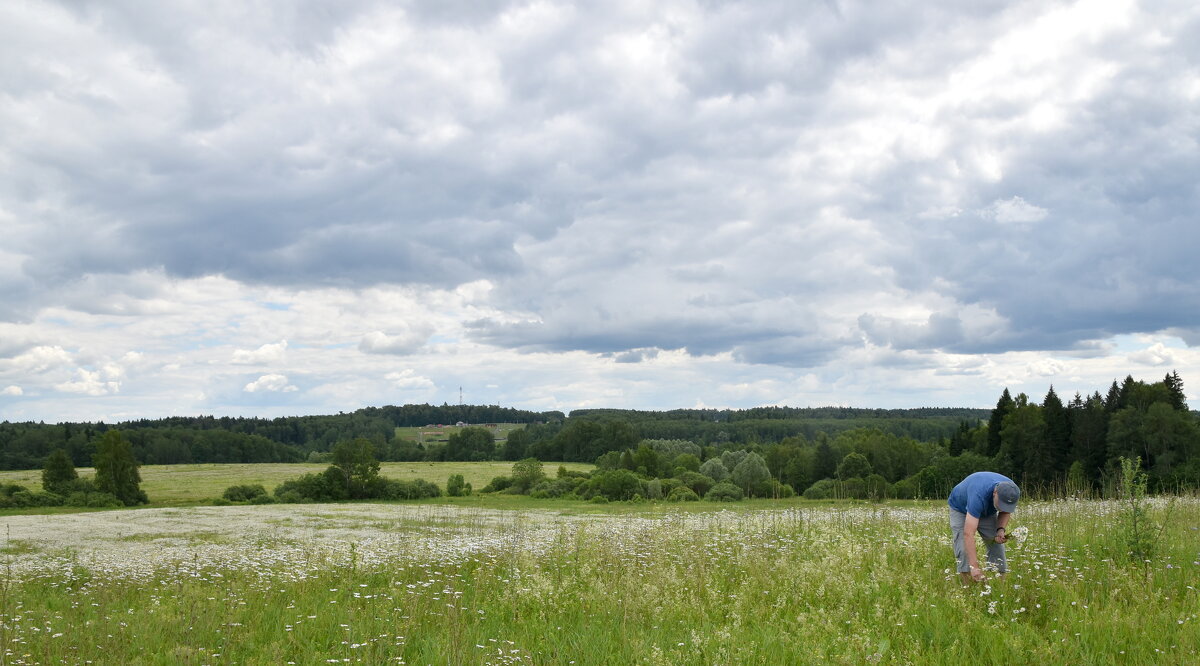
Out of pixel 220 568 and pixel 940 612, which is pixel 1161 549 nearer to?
pixel 940 612

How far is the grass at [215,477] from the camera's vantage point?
7662cm

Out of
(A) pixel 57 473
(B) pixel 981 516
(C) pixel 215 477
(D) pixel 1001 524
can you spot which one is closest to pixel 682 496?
(B) pixel 981 516

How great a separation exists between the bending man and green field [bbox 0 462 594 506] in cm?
7620

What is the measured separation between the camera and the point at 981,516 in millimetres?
8531

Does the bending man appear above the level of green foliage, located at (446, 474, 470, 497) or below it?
above

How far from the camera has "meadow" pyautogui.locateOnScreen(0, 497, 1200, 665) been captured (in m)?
6.77

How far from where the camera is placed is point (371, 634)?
7.92 metres

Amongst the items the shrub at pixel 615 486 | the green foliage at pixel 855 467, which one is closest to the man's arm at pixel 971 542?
the shrub at pixel 615 486

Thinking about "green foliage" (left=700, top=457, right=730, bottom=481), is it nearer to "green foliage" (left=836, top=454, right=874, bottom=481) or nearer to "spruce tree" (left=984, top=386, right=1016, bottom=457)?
"green foliage" (left=836, top=454, right=874, bottom=481)

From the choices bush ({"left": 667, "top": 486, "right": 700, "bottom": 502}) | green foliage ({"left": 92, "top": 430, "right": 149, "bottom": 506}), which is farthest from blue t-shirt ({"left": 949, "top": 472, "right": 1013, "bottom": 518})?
green foliage ({"left": 92, "top": 430, "right": 149, "bottom": 506})

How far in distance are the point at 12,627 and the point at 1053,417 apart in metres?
73.6

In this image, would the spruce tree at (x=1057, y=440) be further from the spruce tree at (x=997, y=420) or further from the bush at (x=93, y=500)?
the bush at (x=93, y=500)

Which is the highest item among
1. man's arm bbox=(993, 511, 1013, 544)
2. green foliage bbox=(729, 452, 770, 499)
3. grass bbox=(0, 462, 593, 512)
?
man's arm bbox=(993, 511, 1013, 544)

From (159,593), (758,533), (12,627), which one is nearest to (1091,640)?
(758,533)
